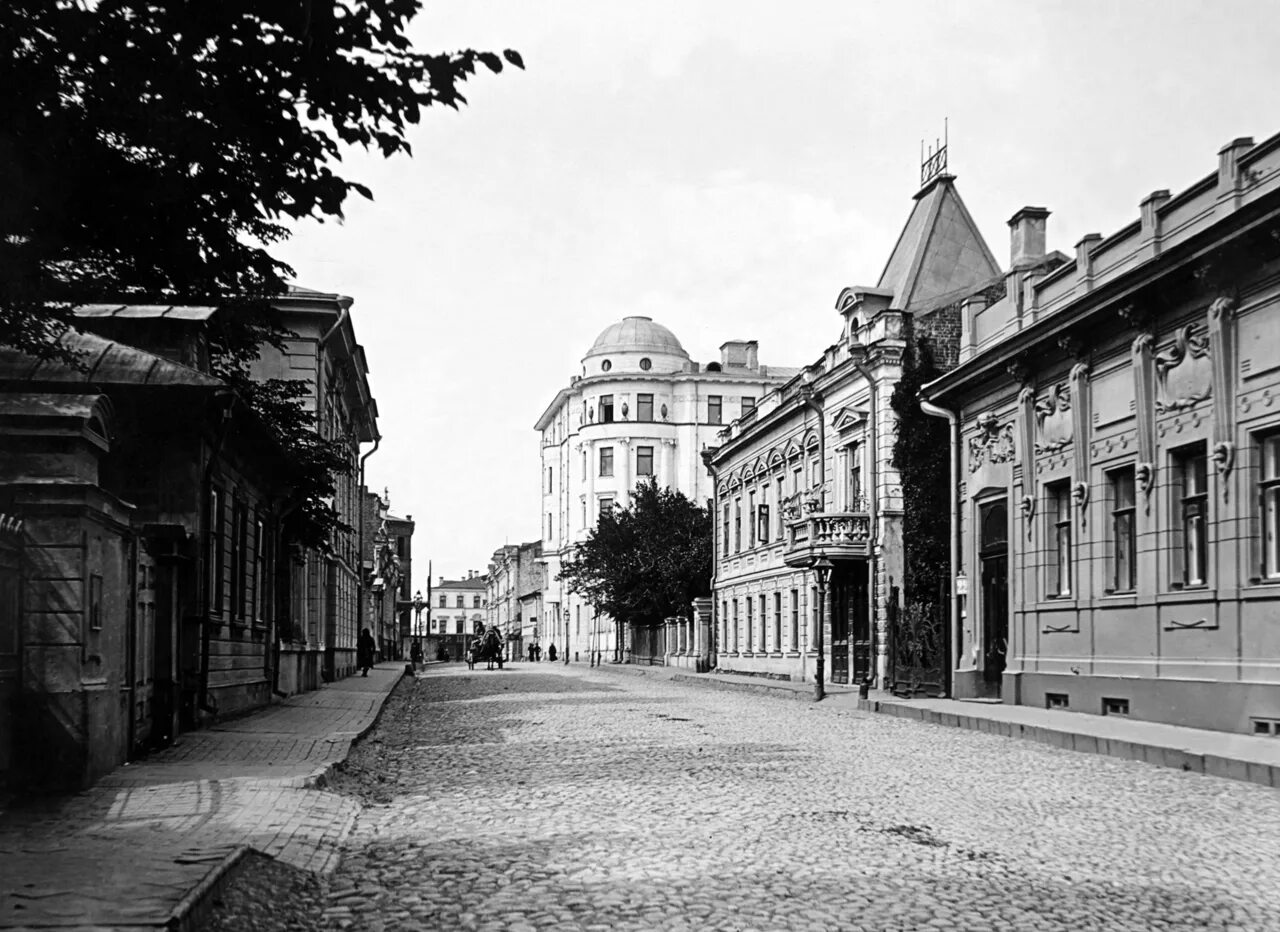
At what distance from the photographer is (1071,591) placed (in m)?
22.9

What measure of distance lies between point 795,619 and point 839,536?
287 inches

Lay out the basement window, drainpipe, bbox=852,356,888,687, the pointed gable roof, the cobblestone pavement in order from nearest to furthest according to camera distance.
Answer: the cobblestone pavement
the basement window
drainpipe, bbox=852,356,888,687
the pointed gable roof

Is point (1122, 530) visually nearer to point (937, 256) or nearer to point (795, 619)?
point (937, 256)

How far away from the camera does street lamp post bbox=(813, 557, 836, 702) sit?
2995cm

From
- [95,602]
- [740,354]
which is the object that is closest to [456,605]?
[740,354]

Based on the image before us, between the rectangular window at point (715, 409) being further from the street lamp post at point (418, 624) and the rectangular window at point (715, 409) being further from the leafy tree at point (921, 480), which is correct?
the leafy tree at point (921, 480)

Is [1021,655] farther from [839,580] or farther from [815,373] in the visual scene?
[815,373]

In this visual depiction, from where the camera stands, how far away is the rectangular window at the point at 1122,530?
2119 cm

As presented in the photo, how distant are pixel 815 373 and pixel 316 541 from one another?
16823 millimetres

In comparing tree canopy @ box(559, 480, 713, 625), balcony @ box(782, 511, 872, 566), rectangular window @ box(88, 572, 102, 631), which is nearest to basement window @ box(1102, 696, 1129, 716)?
balcony @ box(782, 511, 872, 566)

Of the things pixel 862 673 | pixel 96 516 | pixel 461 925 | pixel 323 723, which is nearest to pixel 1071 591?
pixel 862 673

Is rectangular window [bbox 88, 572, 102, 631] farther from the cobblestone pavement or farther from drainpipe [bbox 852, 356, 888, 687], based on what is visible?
drainpipe [bbox 852, 356, 888, 687]

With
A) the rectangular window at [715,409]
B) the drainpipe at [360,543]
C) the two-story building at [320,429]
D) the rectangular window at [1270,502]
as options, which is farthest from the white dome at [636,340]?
the rectangular window at [1270,502]

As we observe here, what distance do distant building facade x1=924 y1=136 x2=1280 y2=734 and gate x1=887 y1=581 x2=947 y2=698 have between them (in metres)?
0.69
